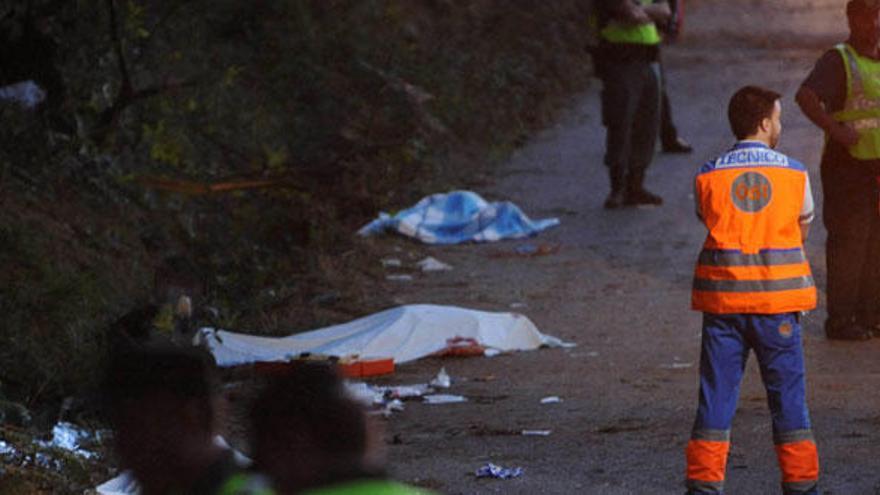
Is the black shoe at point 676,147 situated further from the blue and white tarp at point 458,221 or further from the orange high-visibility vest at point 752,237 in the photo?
the orange high-visibility vest at point 752,237

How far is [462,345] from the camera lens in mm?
10578

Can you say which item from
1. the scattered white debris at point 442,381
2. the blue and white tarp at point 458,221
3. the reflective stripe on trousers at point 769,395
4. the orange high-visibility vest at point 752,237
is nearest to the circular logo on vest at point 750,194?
the orange high-visibility vest at point 752,237

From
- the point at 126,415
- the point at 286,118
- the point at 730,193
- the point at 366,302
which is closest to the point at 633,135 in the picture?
the point at 286,118

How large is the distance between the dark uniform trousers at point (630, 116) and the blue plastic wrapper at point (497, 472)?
7.70 meters

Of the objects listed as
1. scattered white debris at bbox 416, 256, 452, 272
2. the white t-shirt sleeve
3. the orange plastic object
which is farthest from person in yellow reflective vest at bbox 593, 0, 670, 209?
the white t-shirt sleeve

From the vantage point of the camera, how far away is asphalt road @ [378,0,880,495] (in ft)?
25.8

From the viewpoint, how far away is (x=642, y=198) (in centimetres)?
1572

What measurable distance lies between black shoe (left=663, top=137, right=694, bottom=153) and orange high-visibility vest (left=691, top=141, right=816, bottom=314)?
37.2 ft

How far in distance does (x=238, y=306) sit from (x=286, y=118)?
5684 millimetres

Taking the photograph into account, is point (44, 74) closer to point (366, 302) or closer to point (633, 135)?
point (366, 302)

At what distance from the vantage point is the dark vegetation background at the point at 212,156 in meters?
10.3

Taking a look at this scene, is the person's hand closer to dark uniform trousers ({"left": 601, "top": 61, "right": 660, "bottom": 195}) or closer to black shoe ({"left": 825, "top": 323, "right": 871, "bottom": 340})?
black shoe ({"left": 825, "top": 323, "right": 871, "bottom": 340})

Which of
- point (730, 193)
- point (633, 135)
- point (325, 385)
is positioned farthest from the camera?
point (633, 135)

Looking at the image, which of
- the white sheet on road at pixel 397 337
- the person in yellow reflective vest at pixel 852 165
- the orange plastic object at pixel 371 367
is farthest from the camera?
the person in yellow reflective vest at pixel 852 165
